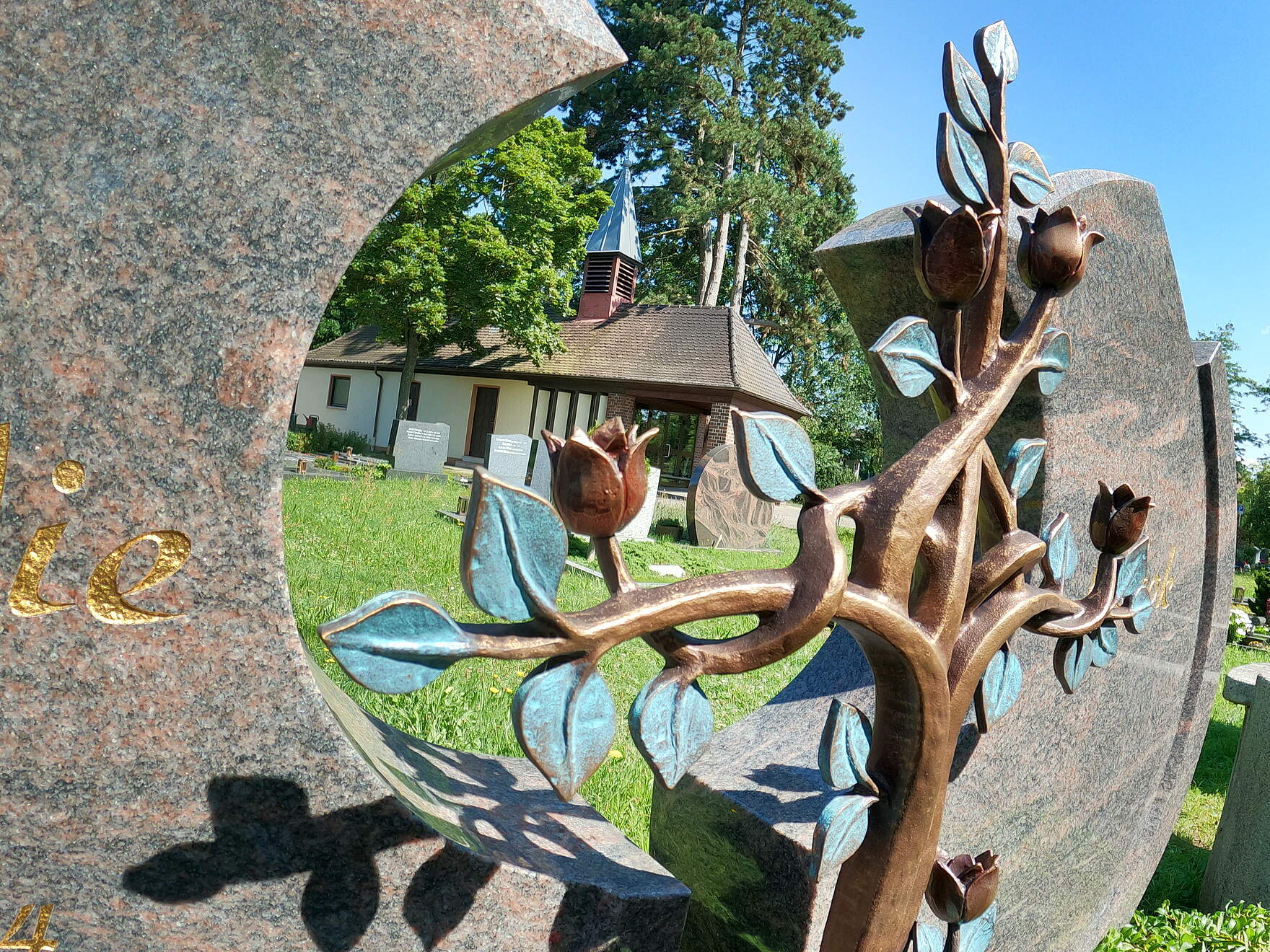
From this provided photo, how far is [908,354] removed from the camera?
983 mm

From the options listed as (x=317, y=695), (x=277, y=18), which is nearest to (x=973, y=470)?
(x=317, y=695)

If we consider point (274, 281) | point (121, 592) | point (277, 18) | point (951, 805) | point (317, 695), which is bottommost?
point (951, 805)

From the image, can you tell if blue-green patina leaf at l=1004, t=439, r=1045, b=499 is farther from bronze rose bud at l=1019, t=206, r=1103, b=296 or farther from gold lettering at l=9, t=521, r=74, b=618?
gold lettering at l=9, t=521, r=74, b=618

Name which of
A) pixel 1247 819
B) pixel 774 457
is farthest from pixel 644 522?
pixel 774 457

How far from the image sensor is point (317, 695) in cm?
108

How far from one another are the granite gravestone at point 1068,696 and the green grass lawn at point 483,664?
590 millimetres

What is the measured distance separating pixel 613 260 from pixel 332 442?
25.9 feet

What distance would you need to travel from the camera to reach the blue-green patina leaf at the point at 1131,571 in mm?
1323

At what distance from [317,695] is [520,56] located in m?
0.81

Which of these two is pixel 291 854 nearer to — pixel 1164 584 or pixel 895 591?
pixel 895 591

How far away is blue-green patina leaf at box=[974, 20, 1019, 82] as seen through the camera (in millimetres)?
1122

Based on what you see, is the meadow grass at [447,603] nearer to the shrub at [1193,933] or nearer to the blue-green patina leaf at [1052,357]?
the blue-green patina leaf at [1052,357]

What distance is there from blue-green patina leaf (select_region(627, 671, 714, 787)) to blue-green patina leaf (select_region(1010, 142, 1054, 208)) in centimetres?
80

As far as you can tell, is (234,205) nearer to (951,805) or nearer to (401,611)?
(401,611)
